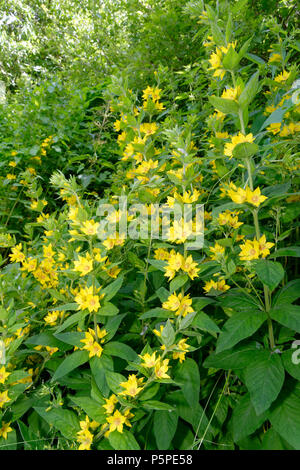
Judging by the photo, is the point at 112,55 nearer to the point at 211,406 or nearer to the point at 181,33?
the point at 181,33

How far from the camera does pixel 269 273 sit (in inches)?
35.9

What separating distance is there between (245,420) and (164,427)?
229 mm

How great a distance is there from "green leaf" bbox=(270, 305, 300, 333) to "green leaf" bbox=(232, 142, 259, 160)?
45 centimetres

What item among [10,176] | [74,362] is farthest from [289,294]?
[10,176]

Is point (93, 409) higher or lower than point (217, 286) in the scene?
lower

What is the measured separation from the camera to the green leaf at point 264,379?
863mm

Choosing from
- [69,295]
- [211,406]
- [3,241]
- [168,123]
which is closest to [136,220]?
[69,295]

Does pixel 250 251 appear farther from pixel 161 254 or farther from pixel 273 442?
pixel 273 442

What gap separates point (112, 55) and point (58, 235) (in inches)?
125

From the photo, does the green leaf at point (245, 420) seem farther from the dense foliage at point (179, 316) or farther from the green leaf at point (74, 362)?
the green leaf at point (74, 362)

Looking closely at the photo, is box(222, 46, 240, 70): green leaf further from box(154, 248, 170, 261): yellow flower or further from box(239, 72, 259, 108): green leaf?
box(154, 248, 170, 261): yellow flower

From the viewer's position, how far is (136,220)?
127 cm

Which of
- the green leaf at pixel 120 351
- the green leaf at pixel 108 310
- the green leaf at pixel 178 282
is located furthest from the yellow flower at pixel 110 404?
the green leaf at pixel 178 282
